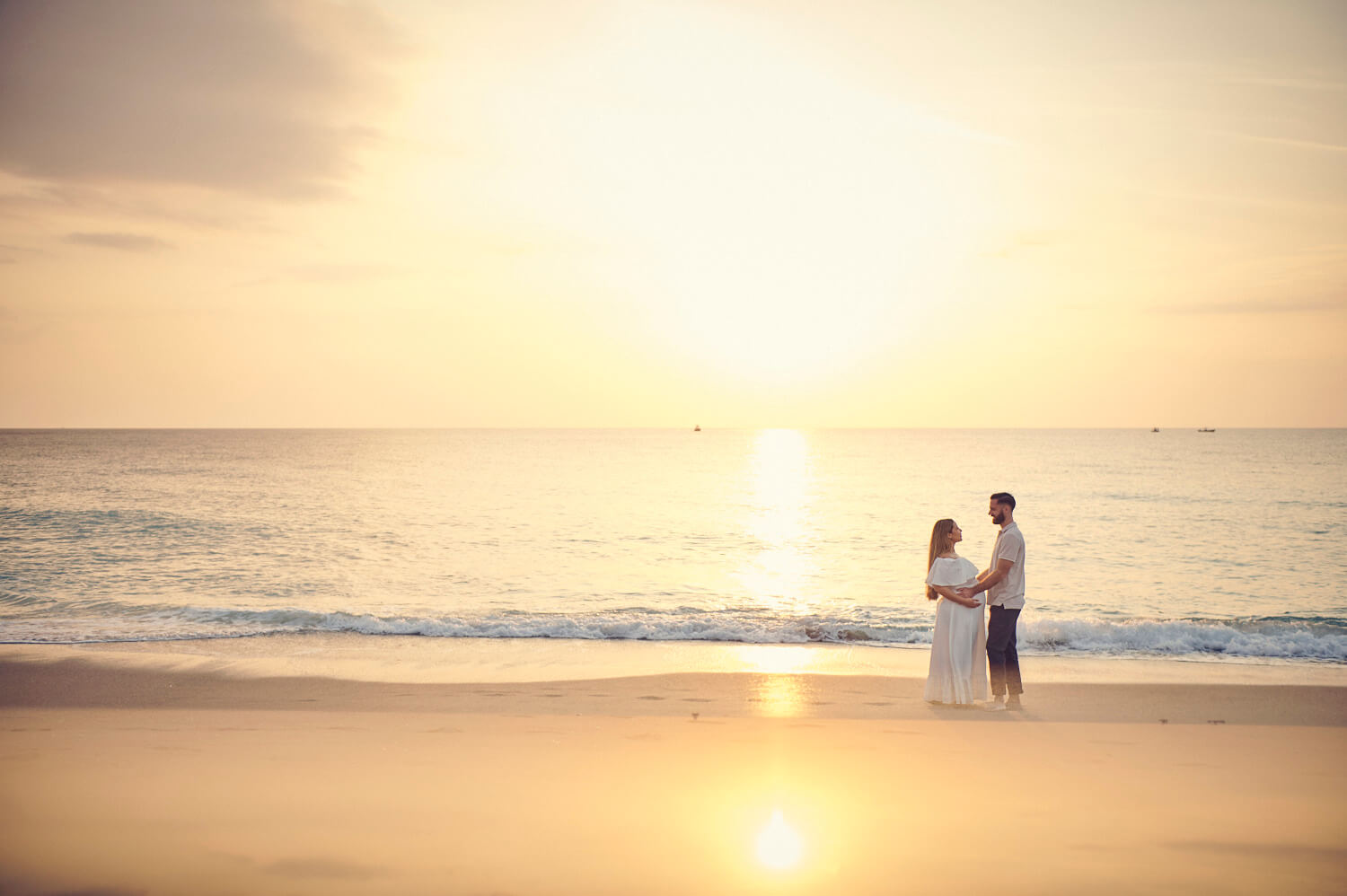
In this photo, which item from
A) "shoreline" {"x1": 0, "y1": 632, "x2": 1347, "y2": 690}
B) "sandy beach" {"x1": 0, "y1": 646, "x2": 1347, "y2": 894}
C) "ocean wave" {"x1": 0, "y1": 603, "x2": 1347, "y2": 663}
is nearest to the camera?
"sandy beach" {"x1": 0, "y1": 646, "x2": 1347, "y2": 894}

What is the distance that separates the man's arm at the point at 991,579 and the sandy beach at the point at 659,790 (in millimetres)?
1230

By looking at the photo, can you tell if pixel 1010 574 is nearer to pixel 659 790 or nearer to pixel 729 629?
pixel 659 790

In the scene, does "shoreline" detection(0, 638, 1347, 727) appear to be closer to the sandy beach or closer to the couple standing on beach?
the sandy beach

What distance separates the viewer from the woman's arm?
852cm

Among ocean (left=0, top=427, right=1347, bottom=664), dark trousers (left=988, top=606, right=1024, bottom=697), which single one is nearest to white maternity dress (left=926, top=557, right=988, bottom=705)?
dark trousers (left=988, top=606, right=1024, bottom=697)

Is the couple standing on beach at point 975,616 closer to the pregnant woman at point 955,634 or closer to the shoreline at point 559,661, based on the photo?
the pregnant woman at point 955,634

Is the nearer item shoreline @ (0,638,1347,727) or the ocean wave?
shoreline @ (0,638,1347,727)

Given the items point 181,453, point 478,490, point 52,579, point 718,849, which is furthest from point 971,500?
point 181,453

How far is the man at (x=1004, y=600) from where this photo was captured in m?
8.63

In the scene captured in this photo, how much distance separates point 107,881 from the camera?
16.0 feet

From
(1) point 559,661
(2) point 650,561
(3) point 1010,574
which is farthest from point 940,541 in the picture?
(2) point 650,561

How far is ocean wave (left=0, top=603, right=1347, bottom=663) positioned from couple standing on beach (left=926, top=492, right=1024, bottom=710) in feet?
16.4

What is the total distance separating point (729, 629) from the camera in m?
14.5

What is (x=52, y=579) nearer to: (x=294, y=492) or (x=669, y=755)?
(x=669, y=755)
